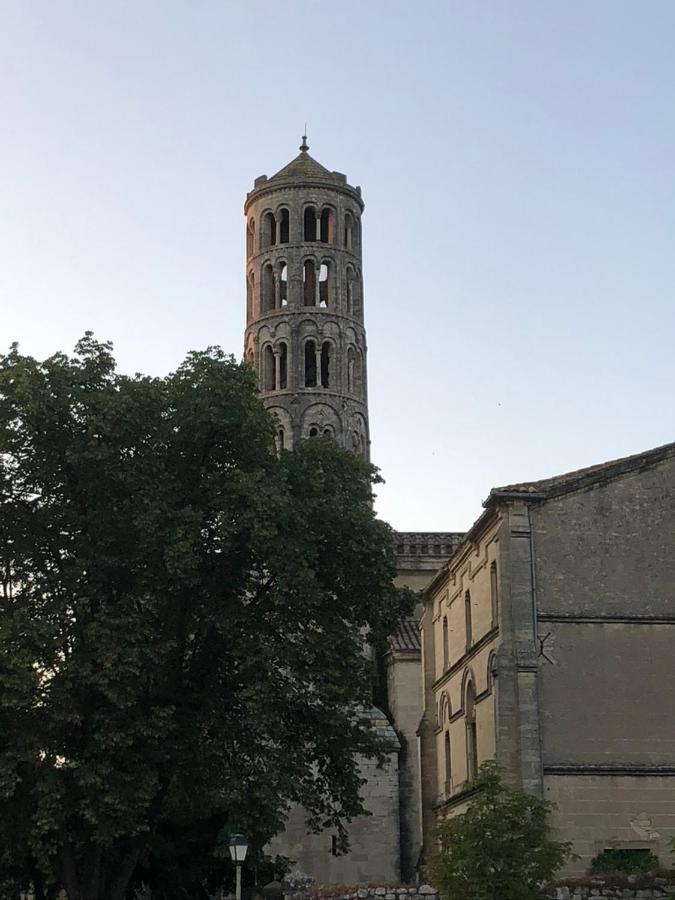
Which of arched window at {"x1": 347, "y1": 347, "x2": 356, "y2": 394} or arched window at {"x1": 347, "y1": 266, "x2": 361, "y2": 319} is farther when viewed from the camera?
arched window at {"x1": 347, "y1": 266, "x2": 361, "y2": 319}

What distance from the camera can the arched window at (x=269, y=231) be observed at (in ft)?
229

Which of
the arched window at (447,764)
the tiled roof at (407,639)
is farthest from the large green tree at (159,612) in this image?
the tiled roof at (407,639)

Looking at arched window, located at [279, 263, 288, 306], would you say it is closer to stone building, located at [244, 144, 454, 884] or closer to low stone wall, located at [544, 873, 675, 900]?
stone building, located at [244, 144, 454, 884]

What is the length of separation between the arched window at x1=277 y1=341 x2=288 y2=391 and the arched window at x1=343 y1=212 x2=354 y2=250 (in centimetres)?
659

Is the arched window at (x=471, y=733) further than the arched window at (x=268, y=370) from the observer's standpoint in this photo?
No

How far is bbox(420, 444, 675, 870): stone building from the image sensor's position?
31.5 metres

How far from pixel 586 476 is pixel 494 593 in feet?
13.1

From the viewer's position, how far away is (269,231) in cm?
7019

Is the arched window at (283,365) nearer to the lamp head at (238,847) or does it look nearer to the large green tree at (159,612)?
the large green tree at (159,612)

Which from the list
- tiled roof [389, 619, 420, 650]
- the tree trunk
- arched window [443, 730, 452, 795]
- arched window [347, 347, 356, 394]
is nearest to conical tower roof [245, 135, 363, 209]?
arched window [347, 347, 356, 394]

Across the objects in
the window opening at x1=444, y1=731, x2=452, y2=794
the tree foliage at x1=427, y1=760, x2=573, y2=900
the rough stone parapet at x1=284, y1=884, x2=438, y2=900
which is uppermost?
the window opening at x1=444, y1=731, x2=452, y2=794

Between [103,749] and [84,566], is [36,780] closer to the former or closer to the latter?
[103,749]

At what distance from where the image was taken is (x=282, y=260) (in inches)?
2714

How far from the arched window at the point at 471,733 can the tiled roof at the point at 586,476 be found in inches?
297
